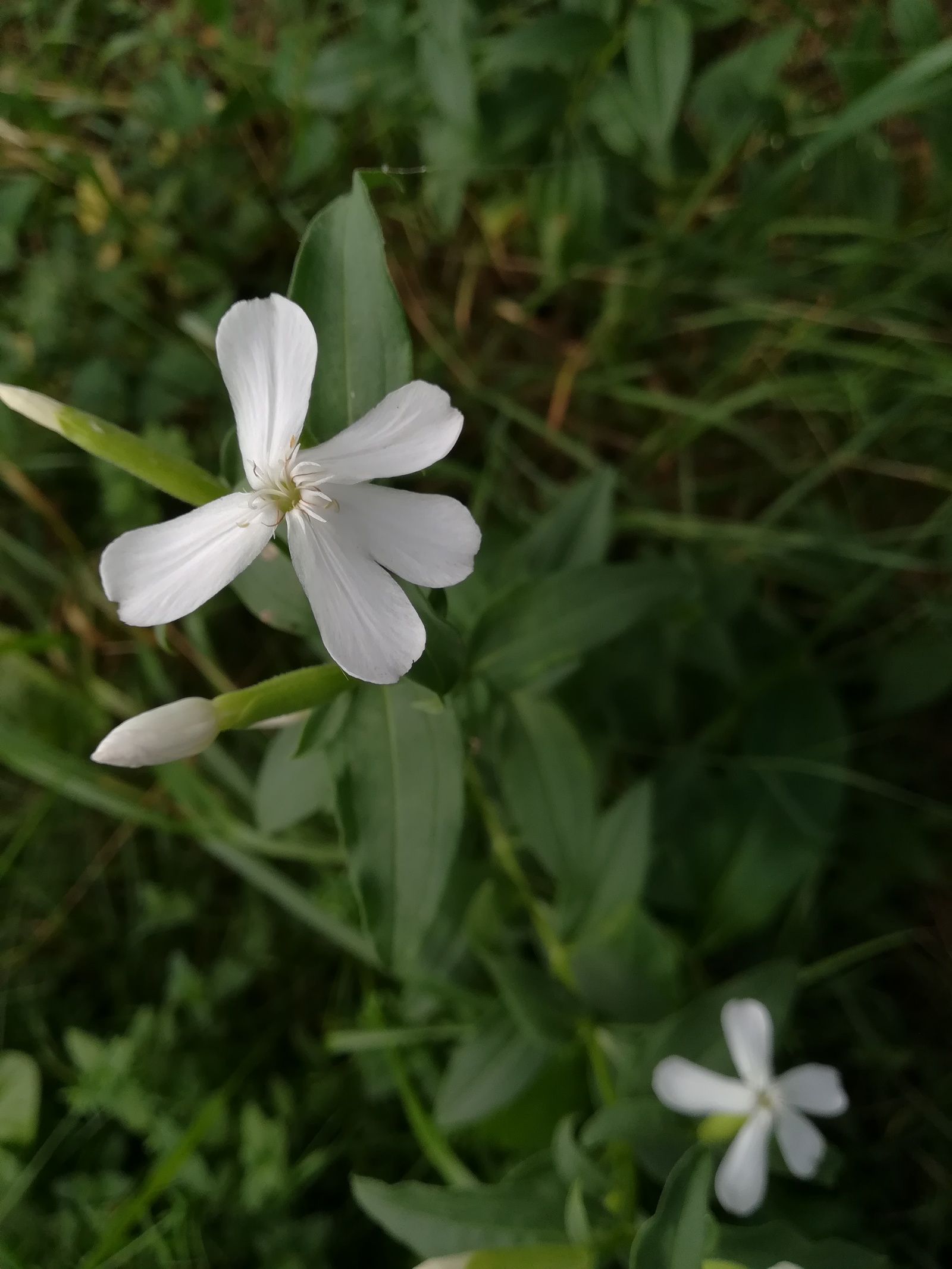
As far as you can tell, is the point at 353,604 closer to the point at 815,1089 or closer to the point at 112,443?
the point at 112,443

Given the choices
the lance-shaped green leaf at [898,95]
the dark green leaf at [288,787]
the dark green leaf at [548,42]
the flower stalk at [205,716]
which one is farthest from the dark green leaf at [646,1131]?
the dark green leaf at [548,42]

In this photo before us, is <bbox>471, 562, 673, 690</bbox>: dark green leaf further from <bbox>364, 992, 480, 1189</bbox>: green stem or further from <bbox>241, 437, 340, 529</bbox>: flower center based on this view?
<bbox>364, 992, 480, 1189</bbox>: green stem

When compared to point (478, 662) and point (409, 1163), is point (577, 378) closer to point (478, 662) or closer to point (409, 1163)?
point (478, 662)

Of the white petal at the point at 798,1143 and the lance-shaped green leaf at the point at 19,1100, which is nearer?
the white petal at the point at 798,1143

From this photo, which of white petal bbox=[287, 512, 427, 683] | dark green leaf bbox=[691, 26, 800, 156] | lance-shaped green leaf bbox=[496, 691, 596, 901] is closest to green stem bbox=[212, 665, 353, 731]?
white petal bbox=[287, 512, 427, 683]

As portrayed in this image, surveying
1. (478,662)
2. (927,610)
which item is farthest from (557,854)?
(927,610)

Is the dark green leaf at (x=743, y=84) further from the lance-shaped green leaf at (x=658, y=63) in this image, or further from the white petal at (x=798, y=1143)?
the white petal at (x=798, y=1143)

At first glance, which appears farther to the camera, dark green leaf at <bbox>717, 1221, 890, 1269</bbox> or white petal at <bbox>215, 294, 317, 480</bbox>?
dark green leaf at <bbox>717, 1221, 890, 1269</bbox>
